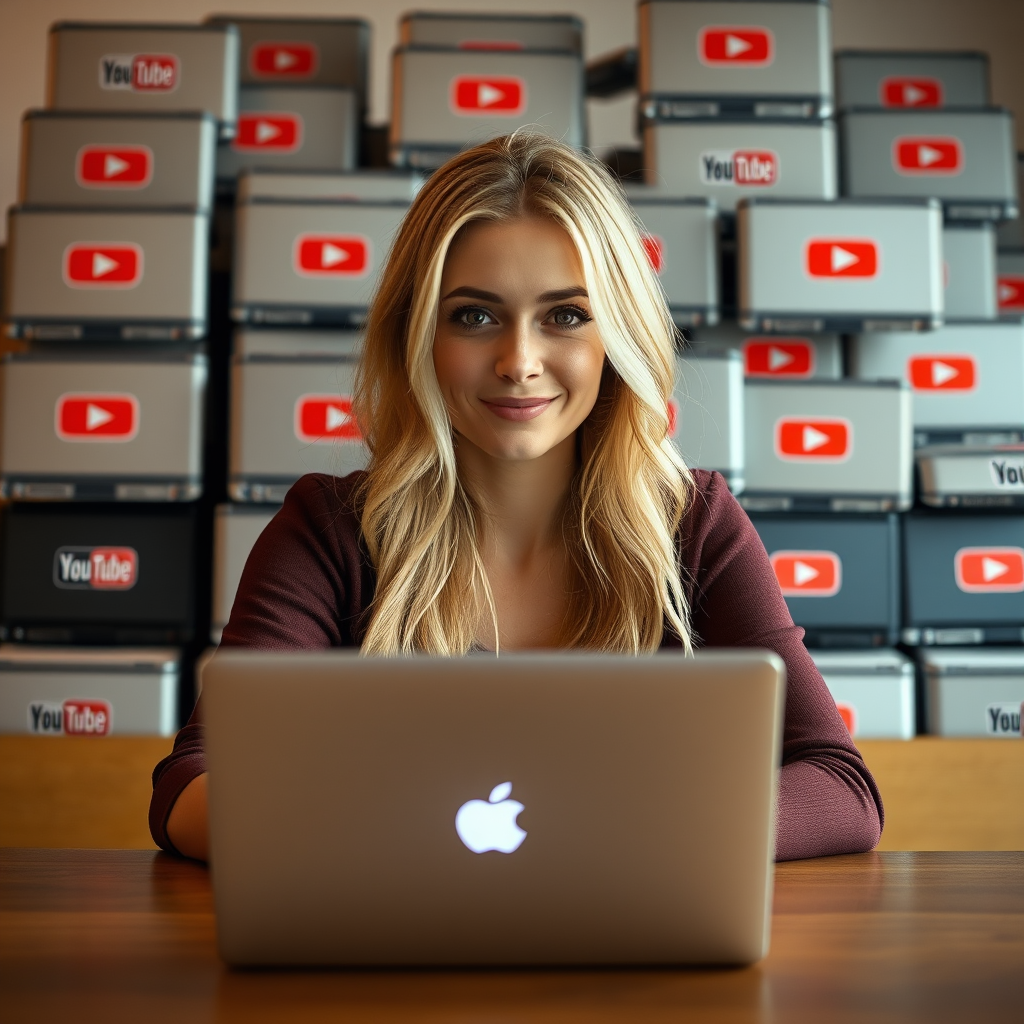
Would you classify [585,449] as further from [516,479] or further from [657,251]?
[657,251]

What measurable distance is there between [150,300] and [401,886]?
4.40 ft

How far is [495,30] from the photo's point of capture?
1.83 metres

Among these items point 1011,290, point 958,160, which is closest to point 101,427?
point 958,160

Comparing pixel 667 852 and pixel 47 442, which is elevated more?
pixel 47 442

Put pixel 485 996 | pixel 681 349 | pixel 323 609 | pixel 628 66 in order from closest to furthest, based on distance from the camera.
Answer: pixel 485 996
pixel 323 609
pixel 681 349
pixel 628 66

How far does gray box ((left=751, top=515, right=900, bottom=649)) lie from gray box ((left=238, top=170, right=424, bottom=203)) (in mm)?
695

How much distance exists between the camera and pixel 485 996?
45 centimetres

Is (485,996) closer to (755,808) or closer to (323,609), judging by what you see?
(755,808)

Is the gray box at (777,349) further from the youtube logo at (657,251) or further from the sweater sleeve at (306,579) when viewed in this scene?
the sweater sleeve at (306,579)

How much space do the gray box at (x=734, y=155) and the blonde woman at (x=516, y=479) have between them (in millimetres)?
775

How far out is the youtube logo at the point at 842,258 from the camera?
5.37 feet

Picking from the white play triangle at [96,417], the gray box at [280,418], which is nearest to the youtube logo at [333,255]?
the gray box at [280,418]

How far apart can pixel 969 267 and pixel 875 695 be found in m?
0.67

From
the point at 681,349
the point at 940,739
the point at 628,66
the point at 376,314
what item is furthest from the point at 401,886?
the point at 628,66
